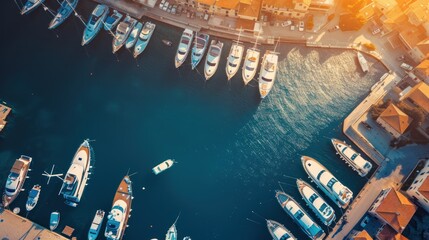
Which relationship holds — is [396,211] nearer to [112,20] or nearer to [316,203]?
[316,203]

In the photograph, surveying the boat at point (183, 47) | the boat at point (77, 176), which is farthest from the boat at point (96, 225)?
→ the boat at point (183, 47)

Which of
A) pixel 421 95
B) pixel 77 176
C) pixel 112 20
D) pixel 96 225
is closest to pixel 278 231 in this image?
pixel 96 225

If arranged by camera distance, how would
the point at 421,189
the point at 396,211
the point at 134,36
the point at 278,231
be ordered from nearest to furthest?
the point at 396,211, the point at 421,189, the point at 278,231, the point at 134,36

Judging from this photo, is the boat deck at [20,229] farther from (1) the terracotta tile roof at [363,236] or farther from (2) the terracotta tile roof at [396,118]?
(2) the terracotta tile roof at [396,118]

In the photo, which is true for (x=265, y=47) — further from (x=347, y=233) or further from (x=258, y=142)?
(x=347, y=233)

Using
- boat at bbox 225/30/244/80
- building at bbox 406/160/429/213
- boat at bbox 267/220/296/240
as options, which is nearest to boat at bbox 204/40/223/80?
boat at bbox 225/30/244/80

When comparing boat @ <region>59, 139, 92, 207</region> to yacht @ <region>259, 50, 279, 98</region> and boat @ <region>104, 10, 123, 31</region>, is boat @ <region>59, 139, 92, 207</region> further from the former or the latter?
yacht @ <region>259, 50, 279, 98</region>
